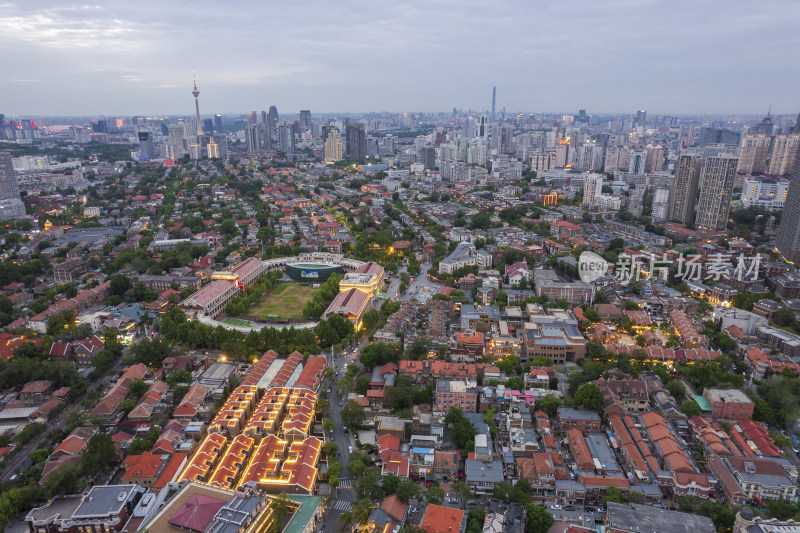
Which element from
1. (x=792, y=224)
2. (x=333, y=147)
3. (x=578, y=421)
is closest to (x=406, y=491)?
(x=578, y=421)

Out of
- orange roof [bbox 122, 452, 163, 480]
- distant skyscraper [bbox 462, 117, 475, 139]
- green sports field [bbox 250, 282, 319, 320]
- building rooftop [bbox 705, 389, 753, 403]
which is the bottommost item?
green sports field [bbox 250, 282, 319, 320]

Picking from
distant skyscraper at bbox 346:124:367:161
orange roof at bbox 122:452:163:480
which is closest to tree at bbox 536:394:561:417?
orange roof at bbox 122:452:163:480

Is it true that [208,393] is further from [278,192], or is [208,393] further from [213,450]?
[278,192]

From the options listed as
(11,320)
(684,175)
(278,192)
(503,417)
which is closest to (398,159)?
(278,192)

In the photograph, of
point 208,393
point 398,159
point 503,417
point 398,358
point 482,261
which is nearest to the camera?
point 503,417

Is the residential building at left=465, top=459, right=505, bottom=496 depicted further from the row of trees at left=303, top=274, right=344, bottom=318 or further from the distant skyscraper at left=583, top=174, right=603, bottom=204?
the distant skyscraper at left=583, top=174, right=603, bottom=204

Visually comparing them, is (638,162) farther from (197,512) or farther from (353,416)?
(197,512)
